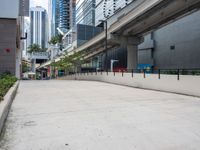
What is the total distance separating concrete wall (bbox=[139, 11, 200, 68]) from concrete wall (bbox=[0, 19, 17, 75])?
970 inches

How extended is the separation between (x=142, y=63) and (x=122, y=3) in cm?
2581

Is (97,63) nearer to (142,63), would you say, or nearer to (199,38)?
(142,63)

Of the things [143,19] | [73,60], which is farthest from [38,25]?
[143,19]

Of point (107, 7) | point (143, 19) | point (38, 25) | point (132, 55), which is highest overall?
point (38, 25)

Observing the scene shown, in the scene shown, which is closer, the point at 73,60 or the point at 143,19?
the point at 143,19

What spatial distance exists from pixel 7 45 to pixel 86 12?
8020 centimetres

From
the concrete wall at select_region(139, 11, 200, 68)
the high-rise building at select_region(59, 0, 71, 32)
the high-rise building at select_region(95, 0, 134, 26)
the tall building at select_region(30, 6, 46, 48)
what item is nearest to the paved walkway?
the concrete wall at select_region(139, 11, 200, 68)

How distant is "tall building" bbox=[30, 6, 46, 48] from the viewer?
171400mm

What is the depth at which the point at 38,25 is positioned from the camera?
180m

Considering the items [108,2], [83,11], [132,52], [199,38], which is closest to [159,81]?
[199,38]

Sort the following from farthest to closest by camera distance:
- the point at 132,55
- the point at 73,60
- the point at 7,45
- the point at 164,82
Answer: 1. the point at 73,60
2. the point at 132,55
3. the point at 7,45
4. the point at 164,82

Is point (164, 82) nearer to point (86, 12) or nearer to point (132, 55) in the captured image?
point (132, 55)

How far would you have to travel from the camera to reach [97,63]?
2680 inches

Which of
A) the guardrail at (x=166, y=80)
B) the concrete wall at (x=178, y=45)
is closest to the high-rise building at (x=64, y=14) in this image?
the concrete wall at (x=178, y=45)
